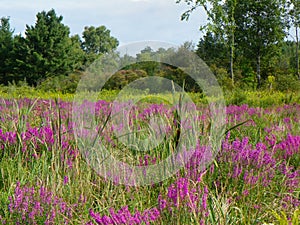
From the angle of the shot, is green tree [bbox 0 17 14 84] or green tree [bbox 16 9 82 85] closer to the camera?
green tree [bbox 16 9 82 85]

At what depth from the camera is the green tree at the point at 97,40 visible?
56.3 m

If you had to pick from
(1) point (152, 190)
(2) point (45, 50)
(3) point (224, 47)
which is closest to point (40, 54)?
(2) point (45, 50)

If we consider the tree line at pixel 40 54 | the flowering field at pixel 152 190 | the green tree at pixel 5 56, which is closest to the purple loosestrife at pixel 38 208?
the flowering field at pixel 152 190

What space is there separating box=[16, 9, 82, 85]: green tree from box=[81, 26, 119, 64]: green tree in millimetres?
8454

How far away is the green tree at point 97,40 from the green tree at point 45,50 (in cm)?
845

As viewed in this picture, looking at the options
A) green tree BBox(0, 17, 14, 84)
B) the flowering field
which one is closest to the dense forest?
green tree BBox(0, 17, 14, 84)

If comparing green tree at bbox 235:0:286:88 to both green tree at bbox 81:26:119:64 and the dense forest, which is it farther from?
green tree at bbox 81:26:119:64

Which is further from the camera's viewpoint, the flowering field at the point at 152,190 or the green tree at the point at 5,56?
the green tree at the point at 5,56

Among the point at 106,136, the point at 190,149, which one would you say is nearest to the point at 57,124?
the point at 106,136

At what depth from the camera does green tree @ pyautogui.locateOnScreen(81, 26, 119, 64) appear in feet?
185

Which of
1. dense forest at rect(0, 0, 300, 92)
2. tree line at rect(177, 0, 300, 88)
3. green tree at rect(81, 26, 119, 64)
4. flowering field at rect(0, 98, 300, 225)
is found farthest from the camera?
Result: green tree at rect(81, 26, 119, 64)

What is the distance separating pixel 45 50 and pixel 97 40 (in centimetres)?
1386

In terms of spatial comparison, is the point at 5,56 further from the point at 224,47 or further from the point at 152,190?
the point at 152,190

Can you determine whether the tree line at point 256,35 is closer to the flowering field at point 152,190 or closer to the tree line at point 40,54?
the tree line at point 40,54
